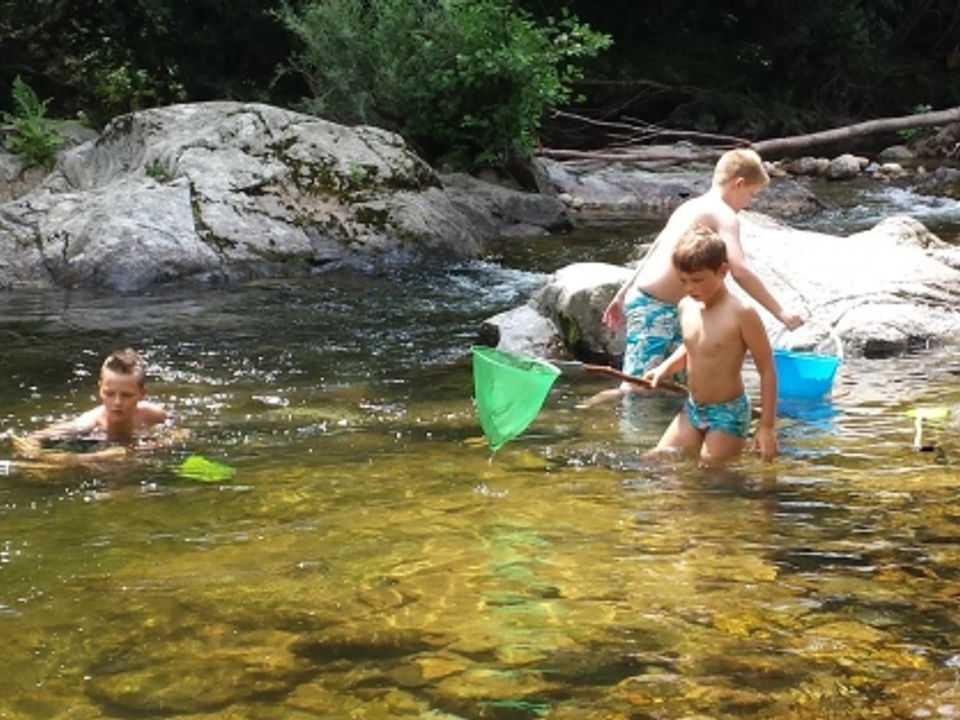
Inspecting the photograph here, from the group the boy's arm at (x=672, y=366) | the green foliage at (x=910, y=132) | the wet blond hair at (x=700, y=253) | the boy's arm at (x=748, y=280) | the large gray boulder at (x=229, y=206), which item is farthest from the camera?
the green foliage at (x=910, y=132)

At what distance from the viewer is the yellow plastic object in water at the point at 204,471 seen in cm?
555

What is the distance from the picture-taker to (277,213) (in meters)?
12.2

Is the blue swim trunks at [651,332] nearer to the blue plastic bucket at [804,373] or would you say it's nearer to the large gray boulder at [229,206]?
the blue plastic bucket at [804,373]

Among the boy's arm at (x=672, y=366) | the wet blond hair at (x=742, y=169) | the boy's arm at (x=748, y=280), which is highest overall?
the wet blond hair at (x=742, y=169)

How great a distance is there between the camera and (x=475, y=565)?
4.17 metres

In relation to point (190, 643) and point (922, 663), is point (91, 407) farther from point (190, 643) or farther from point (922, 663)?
point (922, 663)

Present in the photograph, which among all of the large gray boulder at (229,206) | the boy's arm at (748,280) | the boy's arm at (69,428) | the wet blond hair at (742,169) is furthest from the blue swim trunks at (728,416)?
the large gray boulder at (229,206)

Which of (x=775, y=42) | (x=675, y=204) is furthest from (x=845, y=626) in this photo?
(x=775, y=42)

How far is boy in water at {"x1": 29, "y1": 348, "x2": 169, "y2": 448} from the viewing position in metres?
6.30

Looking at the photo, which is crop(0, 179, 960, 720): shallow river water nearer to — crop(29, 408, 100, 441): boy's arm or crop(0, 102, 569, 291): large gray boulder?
crop(29, 408, 100, 441): boy's arm

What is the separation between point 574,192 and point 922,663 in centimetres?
1387

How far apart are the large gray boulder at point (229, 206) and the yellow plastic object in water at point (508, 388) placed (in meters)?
6.61

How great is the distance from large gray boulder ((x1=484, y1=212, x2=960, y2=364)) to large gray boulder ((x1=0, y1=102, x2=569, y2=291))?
372 centimetres

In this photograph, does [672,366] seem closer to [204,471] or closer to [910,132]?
[204,471]
